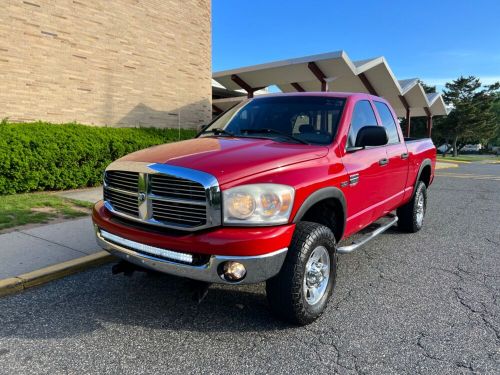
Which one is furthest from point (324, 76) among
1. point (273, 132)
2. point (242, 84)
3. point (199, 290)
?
point (199, 290)

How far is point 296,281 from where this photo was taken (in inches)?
115

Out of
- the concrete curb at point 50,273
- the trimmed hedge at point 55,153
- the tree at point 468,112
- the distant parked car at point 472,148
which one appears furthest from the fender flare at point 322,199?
the distant parked car at point 472,148

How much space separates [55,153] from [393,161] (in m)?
6.56

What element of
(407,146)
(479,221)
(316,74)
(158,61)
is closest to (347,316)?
(407,146)

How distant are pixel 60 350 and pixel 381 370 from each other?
7.27ft

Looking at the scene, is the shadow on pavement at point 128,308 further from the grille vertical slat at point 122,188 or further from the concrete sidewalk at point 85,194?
the concrete sidewalk at point 85,194

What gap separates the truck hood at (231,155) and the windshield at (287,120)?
272mm

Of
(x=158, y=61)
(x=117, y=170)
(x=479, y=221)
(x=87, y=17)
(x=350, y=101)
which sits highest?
(x=87, y=17)

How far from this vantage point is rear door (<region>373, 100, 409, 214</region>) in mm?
4711

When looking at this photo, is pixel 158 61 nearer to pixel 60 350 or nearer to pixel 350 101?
pixel 350 101

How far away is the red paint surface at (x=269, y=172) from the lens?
272 cm

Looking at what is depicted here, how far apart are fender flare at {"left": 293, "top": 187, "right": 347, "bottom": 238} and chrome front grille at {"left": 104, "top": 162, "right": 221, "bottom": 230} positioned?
2.13 feet

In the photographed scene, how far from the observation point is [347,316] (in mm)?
3402

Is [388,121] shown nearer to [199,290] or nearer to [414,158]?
[414,158]
